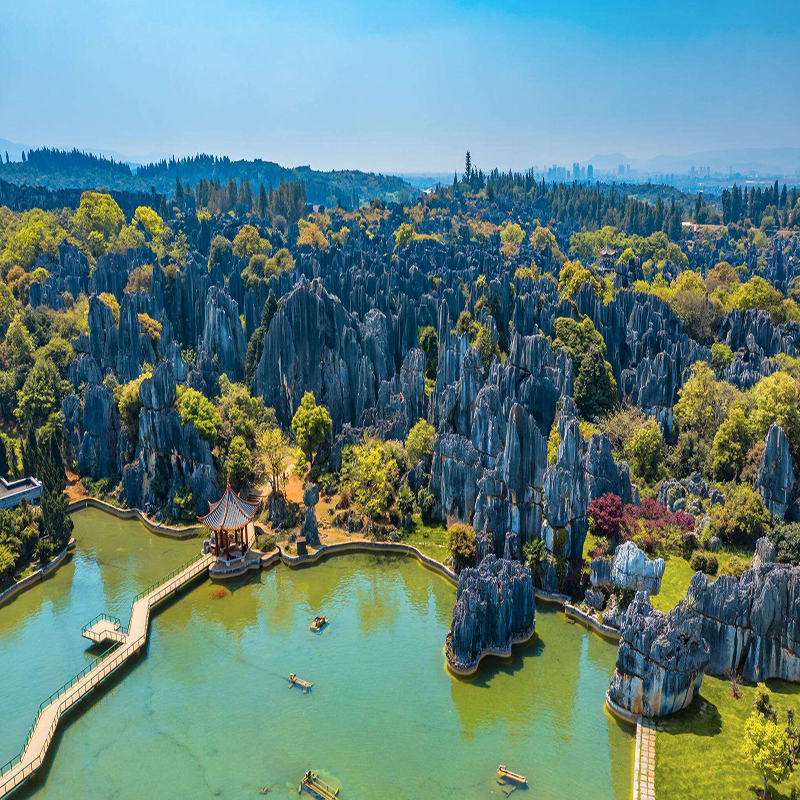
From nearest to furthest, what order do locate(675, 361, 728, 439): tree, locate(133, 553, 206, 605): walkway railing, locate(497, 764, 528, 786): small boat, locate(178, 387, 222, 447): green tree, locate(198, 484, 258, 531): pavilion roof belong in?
locate(497, 764, 528, 786): small boat, locate(133, 553, 206, 605): walkway railing, locate(198, 484, 258, 531): pavilion roof, locate(178, 387, 222, 447): green tree, locate(675, 361, 728, 439): tree

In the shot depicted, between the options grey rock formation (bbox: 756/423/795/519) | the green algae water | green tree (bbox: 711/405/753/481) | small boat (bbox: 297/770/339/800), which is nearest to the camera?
small boat (bbox: 297/770/339/800)

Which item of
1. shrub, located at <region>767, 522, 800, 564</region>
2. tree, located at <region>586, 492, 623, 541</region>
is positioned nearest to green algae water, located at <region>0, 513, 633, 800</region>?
tree, located at <region>586, 492, 623, 541</region>

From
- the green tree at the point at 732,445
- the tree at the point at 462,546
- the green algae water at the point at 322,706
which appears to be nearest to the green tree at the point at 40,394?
the green algae water at the point at 322,706

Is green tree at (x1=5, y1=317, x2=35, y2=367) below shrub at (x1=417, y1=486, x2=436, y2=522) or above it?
above

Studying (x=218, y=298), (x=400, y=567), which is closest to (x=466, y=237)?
(x=218, y=298)

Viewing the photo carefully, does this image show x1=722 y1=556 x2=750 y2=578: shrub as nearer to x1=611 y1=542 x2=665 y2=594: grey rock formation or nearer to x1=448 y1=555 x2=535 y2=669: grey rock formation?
x1=611 y1=542 x2=665 y2=594: grey rock formation

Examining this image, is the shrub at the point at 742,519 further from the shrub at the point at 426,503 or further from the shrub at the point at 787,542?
the shrub at the point at 426,503

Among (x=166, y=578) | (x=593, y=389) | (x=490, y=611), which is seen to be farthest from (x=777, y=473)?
(x=166, y=578)
